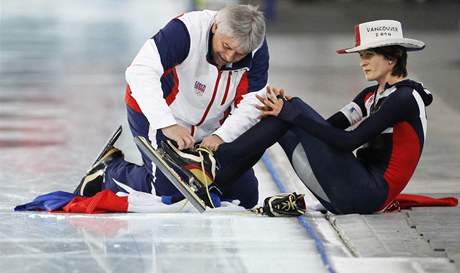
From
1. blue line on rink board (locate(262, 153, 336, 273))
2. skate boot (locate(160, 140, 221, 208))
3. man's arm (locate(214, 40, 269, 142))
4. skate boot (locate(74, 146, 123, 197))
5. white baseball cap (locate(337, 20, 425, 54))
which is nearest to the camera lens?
blue line on rink board (locate(262, 153, 336, 273))

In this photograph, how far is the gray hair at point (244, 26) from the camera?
5922mm

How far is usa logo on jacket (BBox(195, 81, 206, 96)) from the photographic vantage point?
251 inches

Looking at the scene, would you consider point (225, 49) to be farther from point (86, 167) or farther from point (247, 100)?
point (86, 167)

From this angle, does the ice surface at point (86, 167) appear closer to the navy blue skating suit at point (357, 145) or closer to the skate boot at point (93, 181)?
the navy blue skating suit at point (357, 145)

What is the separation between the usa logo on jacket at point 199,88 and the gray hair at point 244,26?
45 cm

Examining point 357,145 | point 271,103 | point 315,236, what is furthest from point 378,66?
point 315,236

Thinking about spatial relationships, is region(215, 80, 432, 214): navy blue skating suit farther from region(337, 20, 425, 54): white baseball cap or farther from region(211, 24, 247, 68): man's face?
region(211, 24, 247, 68): man's face

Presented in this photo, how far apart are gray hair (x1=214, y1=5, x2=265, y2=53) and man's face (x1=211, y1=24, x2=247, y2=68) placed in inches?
1.2

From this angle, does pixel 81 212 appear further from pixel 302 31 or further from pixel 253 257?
pixel 302 31

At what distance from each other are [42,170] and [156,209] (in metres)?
1.68

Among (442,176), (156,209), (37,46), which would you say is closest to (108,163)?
(156,209)

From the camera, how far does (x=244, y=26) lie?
591 centimetres

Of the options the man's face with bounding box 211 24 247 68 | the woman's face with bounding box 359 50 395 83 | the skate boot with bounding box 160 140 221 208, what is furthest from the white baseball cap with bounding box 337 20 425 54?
the skate boot with bounding box 160 140 221 208

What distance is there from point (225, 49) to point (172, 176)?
709 millimetres
